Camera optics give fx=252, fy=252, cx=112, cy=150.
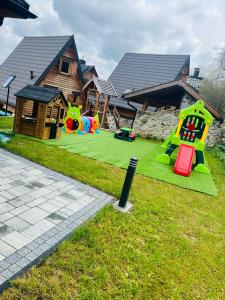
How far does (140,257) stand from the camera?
13.0 feet

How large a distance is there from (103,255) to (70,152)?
6115mm

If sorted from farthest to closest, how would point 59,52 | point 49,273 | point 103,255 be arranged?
point 59,52 → point 103,255 → point 49,273

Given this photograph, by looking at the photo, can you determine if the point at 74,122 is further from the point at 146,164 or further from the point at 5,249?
the point at 5,249

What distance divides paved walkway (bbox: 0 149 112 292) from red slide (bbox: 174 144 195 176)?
14.1ft

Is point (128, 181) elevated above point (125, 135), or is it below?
above

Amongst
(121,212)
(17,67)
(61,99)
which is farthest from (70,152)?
(17,67)

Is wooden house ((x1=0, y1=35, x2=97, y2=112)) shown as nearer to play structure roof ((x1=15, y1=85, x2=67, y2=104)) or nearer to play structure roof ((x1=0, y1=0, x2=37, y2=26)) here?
play structure roof ((x1=15, y1=85, x2=67, y2=104))

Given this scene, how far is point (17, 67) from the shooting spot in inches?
818

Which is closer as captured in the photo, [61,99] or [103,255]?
[103,255]

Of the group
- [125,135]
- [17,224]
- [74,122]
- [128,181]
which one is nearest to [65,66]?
[74,122]

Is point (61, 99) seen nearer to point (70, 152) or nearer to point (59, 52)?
point (70, 152)

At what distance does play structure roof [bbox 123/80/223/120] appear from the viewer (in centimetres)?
1514

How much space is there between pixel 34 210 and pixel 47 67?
1569 cm

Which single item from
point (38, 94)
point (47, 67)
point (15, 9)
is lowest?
point (38, 94)
